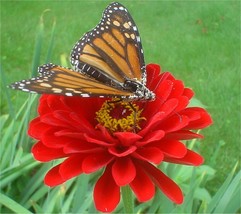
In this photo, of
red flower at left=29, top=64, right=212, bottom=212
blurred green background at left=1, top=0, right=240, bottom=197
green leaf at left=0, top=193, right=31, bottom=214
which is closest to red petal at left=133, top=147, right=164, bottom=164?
red flower at left=29, top=64, right=212, bottom=212

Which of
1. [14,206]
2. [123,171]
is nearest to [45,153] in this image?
[123,171]

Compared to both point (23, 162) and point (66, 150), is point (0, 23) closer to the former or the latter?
point (23, 162)

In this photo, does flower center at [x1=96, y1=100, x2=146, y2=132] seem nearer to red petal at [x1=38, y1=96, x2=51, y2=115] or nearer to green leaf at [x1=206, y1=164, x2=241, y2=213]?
red petal at [x1=38, y1=96, x2=51, y2=115]

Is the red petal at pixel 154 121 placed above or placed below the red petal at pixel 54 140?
above

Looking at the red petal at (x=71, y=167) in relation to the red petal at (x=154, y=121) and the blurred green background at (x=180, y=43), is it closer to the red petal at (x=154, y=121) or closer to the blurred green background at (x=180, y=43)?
the red petal at (x=154, y=121)

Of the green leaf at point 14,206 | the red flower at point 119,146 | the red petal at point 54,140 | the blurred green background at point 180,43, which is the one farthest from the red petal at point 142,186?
the blurred green background at point 180,43
